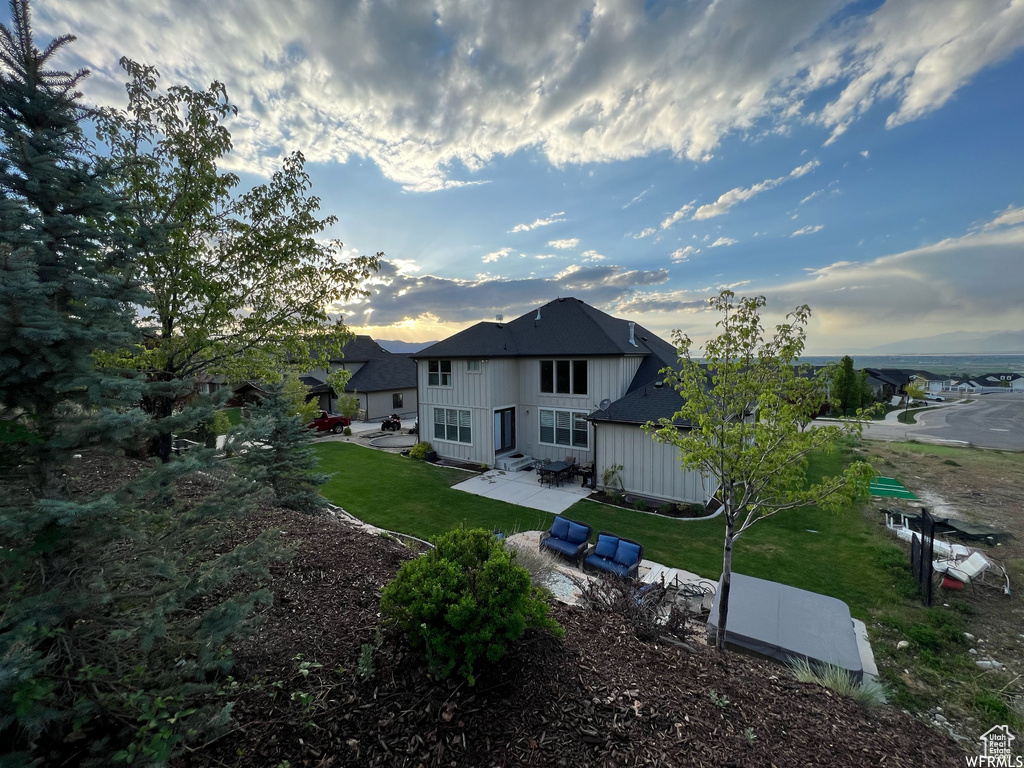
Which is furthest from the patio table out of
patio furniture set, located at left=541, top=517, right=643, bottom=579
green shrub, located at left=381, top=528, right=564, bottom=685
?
green shrub, located at left=381, top=528, right=564, bottom=685

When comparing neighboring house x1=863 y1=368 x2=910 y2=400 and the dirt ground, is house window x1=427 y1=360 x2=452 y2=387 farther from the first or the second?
neighboring house x1=863 y1=368 x2=910 y2=400

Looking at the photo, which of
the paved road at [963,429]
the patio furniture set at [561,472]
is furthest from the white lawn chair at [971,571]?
the paved road at [963,429]

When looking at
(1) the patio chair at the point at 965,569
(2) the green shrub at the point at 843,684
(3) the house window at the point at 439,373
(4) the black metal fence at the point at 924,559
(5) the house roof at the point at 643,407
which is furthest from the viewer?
(3) the house window at the point at 439,373

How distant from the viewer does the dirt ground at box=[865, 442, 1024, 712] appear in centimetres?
655

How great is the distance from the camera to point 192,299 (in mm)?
6438

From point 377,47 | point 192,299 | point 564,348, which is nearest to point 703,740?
point 192,299

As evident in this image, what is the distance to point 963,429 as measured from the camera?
108 ft

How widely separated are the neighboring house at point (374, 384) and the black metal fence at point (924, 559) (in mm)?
26778

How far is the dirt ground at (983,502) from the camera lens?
6.55 m

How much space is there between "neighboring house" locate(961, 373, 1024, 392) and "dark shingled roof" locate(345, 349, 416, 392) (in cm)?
10793

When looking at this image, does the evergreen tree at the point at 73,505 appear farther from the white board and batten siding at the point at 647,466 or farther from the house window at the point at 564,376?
the house window at the point at 564,376

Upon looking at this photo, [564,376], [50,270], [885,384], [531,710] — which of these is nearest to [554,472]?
[564,376]

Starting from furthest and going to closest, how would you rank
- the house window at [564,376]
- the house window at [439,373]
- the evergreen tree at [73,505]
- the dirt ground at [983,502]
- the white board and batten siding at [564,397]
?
the house window at [439,373] → the house window at [564,376] → the white board and batten siding at [564,397] → the dirt ground at [983,502] → the evergreen tree at [73,505]

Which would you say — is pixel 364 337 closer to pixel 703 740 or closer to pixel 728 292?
pixel 728 292
